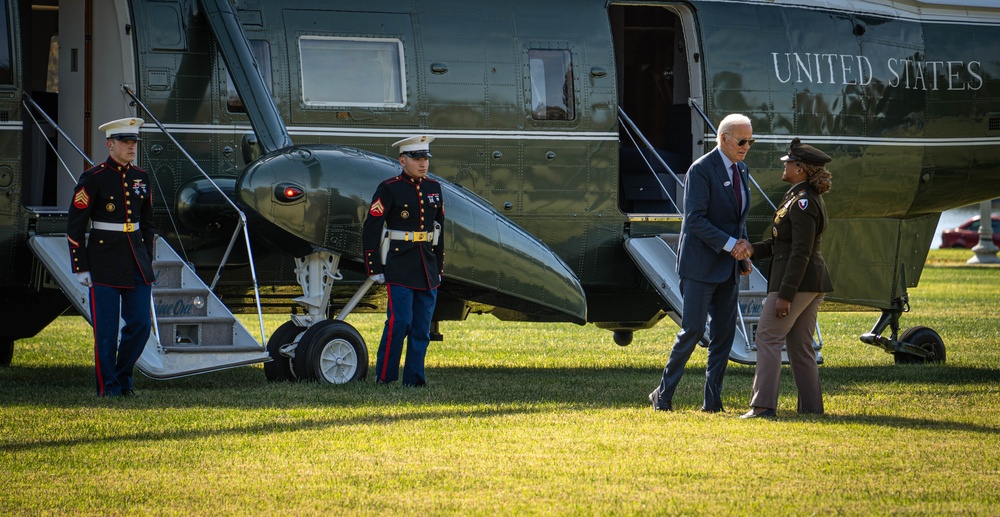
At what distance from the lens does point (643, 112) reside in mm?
13922

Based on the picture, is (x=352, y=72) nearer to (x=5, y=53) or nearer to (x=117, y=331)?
(x=5, y=53)

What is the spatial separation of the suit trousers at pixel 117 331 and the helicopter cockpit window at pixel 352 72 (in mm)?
2454

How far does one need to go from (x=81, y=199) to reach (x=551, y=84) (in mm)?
4260

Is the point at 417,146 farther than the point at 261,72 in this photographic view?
No

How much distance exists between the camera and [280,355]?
1055 cm

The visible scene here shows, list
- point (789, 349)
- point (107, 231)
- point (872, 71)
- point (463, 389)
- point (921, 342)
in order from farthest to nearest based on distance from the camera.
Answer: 1. point (921, 342)
2. point (872, 71)
3. point (463, 389)
4. point (107, 231)
5. point (789, 349)

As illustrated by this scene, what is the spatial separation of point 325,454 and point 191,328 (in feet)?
10.8

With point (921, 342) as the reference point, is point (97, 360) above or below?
above

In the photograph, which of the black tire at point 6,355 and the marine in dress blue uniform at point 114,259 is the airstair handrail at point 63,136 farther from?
the black tire at point 6,355

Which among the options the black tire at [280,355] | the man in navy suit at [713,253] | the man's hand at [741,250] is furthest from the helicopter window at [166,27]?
the man's hand at [741,250]

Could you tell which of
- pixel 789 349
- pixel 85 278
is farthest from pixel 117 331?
pixel 789 349

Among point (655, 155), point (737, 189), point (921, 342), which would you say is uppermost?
point (655, 155)

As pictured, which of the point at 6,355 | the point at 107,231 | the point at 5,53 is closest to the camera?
the point at 107,231

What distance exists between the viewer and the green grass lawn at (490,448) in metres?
6.07
